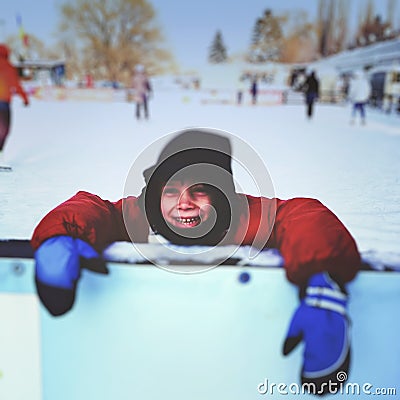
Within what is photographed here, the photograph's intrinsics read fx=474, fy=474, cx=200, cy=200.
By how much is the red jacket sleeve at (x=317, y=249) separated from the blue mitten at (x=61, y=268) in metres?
0.30

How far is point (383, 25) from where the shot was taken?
6645mm

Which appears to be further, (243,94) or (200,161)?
(243,94)

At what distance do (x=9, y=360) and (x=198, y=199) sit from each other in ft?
1.48

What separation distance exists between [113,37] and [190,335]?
17.9 ft

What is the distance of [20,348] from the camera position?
0.83 meters

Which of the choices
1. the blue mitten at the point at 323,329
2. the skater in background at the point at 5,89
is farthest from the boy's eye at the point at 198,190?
the skater in background at the point at 5,89

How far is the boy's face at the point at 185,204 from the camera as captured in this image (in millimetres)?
886

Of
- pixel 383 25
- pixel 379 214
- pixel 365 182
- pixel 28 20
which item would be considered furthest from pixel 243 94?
pixel 379 214

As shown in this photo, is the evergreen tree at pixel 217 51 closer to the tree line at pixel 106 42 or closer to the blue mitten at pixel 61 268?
the tree line at pixel 106 42

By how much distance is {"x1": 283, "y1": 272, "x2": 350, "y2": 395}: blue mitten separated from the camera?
67cm

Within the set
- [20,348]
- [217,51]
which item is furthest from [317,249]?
[217,51]

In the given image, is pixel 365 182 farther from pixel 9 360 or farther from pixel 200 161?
pixel 9 360

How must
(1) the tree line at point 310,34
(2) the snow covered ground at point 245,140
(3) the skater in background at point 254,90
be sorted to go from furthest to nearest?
(3) the skater in background at point 254,90
(1) the tree line at point 310,34
(2) the snow covered ground at point 245,140

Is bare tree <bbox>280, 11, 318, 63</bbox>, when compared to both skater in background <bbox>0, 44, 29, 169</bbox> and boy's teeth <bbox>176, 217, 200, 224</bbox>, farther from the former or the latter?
boy's teeth <bbox>176, 217, 200, 224</bbox>
